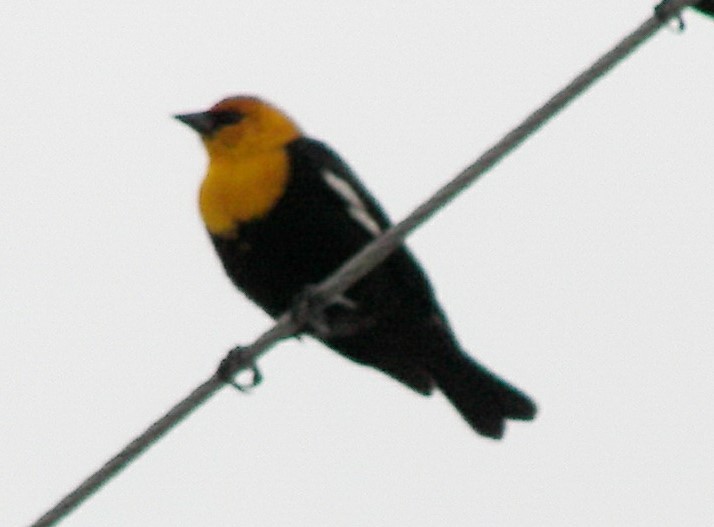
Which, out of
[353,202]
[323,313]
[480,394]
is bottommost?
[480,394]

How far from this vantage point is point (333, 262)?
5051mm

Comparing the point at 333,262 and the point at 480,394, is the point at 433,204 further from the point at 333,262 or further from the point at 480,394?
the point at 480,394

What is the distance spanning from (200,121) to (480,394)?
4.11 ft

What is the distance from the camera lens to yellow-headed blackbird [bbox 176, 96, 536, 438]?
5031 mm

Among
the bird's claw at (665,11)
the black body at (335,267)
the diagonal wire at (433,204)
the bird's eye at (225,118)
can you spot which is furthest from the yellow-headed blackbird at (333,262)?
the bird's claw at (665,11)

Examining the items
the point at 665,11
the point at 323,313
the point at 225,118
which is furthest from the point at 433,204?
the point at 225,118

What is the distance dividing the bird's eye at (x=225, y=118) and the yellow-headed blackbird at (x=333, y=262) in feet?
0.54

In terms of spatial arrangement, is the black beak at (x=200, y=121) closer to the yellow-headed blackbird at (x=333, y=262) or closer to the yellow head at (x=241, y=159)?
the yellow head at (x=241, y=159)

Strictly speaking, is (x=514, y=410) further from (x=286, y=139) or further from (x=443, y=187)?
(x=443, y=187)

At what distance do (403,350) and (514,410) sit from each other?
1.28 feet

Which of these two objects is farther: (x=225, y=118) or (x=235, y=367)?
(x=225, y=118)

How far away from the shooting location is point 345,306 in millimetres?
5074

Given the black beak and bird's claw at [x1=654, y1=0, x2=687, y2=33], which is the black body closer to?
the black beak

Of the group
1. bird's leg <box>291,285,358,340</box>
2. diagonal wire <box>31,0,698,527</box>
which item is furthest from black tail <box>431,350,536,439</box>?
diagonal wire <box>31,0,698,527</box>
